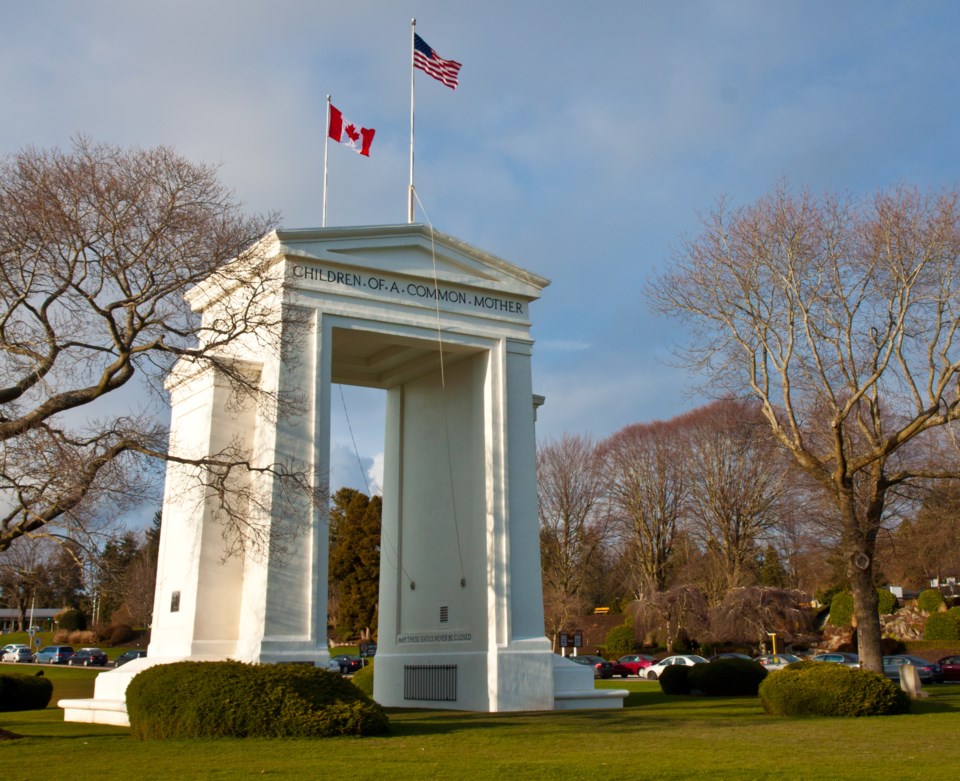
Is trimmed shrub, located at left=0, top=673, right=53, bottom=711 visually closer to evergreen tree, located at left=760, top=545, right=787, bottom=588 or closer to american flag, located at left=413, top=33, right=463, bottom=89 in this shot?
american flag, located at left=413, top=33, right=463, bottom=89

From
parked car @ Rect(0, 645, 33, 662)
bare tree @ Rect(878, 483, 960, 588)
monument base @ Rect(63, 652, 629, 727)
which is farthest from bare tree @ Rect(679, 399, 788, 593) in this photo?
parked car @ Rect(0, 645, 33, 662)

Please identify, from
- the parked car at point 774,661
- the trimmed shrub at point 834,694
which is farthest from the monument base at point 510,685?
the parked car at point 774,661

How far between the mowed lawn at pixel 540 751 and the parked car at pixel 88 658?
39521mm

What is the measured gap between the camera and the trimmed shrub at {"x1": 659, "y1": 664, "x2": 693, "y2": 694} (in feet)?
97.0

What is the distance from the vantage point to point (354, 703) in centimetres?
1591

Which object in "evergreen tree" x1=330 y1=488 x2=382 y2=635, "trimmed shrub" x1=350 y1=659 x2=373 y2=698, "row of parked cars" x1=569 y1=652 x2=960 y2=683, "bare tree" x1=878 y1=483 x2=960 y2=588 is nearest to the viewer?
"trimmed shrub" x1=350 y1=659 x2=373 y2=698

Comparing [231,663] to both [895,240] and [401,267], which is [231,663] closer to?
[401,267]

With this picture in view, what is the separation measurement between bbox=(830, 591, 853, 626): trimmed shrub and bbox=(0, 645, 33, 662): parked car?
49.0 metres

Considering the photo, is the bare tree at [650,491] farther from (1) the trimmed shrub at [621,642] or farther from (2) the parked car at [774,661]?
(2) the parked car at [774,661]

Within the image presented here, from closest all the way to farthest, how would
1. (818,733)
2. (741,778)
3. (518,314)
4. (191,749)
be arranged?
(741,778) < (191,749) < (818,733) < (518,314)

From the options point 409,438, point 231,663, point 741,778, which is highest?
point 409,438

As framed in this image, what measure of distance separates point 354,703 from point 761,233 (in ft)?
56.4

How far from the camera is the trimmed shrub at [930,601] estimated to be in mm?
56844

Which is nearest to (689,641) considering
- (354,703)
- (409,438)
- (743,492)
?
(743,492)
